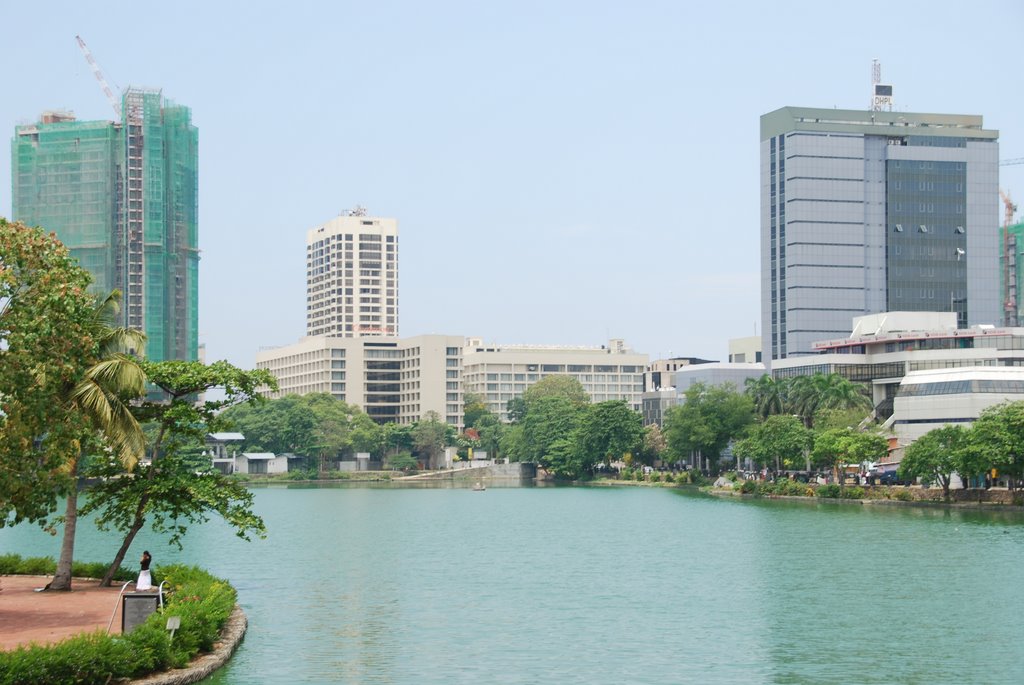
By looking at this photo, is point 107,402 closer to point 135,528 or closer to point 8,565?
point 135,528

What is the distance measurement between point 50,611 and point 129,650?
438 inches

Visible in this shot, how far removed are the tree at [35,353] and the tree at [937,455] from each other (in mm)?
90402

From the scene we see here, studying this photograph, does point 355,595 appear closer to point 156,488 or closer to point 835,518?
point 156,488

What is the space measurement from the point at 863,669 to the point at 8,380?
28833 millimetres

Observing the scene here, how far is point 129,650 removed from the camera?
34.8 m

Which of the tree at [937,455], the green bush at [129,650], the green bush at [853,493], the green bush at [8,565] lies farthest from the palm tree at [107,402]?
the green bush at [853,493]

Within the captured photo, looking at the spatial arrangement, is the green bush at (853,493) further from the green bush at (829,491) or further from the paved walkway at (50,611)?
the paved walkway at (50,611)

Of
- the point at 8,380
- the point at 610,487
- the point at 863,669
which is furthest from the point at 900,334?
the point at 8,380

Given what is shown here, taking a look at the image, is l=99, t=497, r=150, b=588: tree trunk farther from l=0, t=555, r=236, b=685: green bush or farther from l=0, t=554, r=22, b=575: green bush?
l=0, t=555, r=236, b=685: green bush

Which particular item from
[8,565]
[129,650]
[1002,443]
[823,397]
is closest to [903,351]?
[823,397]

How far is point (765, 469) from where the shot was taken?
167375 mm

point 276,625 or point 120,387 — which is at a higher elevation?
point 120,387

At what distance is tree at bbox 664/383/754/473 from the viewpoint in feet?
578

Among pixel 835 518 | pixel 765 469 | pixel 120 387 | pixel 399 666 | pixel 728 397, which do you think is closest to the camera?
pixel 399 666
